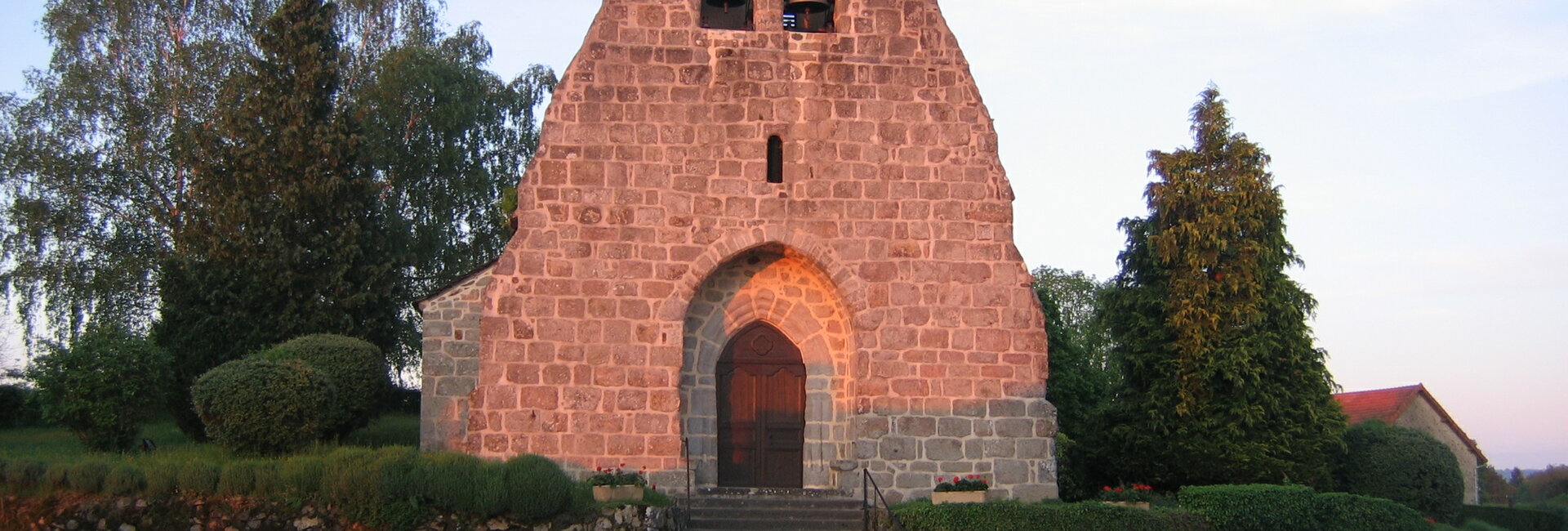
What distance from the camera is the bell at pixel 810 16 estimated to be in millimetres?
19297

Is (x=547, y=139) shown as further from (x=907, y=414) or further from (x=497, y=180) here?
(x=497, y=180)

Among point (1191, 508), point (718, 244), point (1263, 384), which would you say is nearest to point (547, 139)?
point (718, 244)

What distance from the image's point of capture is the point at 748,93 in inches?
733

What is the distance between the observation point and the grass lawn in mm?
17531

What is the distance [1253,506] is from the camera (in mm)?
18156

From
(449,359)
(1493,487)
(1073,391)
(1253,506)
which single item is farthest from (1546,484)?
(449,359)

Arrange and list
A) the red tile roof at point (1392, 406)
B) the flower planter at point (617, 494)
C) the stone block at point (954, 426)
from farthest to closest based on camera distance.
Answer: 1. the red tile roof at point (1392, 406)
2. the stone block at point (954, 426)
3. the flower planter at point (617, 494)

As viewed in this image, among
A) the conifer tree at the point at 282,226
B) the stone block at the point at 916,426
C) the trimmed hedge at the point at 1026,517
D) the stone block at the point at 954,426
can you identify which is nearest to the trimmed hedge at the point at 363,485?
the trimmed hedge at the point at 1026,517

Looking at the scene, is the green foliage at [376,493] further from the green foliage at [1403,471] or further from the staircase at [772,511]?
the green foliage at [1403,471]

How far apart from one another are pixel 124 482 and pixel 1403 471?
1905cm

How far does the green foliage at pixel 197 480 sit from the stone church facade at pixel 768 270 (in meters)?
3.05

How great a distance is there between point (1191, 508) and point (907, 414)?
3853mm

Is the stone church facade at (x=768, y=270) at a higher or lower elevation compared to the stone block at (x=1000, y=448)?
higher

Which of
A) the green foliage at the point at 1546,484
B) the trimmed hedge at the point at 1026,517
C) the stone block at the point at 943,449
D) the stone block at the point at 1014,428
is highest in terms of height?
the stone block at the point at 1014,428
